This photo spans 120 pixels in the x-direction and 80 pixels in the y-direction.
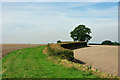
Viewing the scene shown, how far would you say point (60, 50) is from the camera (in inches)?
604

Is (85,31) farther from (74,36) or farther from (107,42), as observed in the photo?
(107,42)

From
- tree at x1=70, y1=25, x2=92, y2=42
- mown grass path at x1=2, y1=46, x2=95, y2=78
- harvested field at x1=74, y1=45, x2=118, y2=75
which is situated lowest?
harvested field at x1=74, y1=45, x2=118, y2=75

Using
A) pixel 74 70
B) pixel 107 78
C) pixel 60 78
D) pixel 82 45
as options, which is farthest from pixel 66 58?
pixel 82 45

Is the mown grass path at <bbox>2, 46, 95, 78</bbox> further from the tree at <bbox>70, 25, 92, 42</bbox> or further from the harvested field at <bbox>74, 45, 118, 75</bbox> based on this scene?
the tree at <bbox>70, 25, 92, 42</bbox>

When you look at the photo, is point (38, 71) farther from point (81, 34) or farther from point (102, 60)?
point (81, 34)

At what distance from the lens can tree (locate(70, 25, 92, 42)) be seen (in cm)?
5503

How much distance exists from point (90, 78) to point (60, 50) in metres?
7.28

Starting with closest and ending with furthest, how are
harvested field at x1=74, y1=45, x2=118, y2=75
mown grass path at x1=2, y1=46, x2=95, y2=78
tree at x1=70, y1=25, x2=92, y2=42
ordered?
mown grass path at x1=2, y1=46, x2=95, y2=78
harvested field at x1=74, y1=45, x2=118, y2=75
tree at x1=70, y1=25, x2=92, y2=42

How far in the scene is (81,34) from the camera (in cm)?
5475

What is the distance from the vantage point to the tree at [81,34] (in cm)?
5503

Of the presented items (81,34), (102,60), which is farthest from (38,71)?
(81,34)

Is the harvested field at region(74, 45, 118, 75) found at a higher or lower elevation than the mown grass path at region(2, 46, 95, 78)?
lower

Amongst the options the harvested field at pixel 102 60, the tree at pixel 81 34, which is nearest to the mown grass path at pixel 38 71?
the harvested field at pixel 102 60

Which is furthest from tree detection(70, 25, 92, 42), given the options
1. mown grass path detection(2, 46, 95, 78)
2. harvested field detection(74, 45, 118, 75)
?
mown grass path detection(2, 46, 95, 78)
